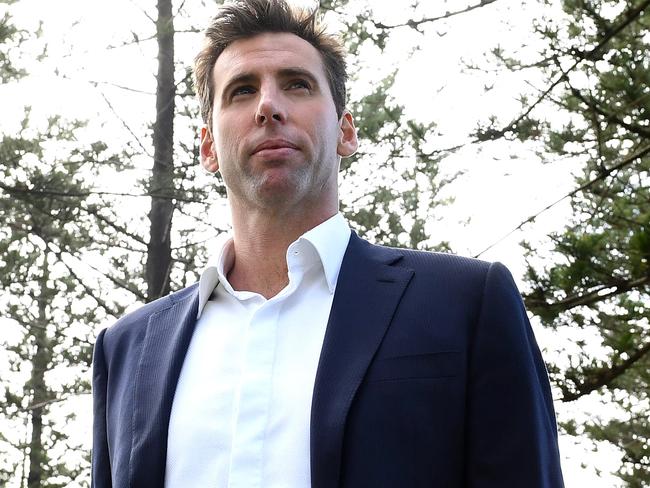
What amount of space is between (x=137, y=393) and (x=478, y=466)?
776mm

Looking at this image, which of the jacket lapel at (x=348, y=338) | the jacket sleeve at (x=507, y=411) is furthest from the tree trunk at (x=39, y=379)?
the jacket sleeve at (x=507, y=411)

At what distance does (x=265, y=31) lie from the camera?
2.47 metres

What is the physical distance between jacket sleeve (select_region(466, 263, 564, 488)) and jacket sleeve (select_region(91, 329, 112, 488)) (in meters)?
0.91

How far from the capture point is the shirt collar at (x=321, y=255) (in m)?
2.16

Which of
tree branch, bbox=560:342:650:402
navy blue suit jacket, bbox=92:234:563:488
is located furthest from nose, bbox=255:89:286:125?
tree branch, bbox=560:342:650:402

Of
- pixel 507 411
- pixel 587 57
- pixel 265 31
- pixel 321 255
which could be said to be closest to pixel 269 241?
pixel 321 255

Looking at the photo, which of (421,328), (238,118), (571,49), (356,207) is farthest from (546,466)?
(356,207)

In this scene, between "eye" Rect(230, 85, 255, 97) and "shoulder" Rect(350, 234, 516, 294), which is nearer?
"shoulder" Rect(350, 234, 516, 294)

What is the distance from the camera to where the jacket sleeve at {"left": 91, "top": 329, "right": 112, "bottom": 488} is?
2.28 m

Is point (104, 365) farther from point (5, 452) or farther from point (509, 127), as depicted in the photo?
point (5, 452)

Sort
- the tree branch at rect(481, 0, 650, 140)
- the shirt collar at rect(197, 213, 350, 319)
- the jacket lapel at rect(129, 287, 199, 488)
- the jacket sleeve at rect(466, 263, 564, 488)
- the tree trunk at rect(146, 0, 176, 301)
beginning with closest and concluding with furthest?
the jacket sleeve at rect(466, 263, 564, 488) < the jacket lapel at rect(129, 287, 199, 488) < the shirt collar at rect(197, 213, 350, 319) < the tree branch at rect(481, 0, 650, 140) < the tree trunk at rect(146, 0, 176, 301)

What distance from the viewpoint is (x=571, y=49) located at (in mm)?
3764

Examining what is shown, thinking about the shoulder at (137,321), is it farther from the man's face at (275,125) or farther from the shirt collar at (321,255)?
the man's face at (275,125)

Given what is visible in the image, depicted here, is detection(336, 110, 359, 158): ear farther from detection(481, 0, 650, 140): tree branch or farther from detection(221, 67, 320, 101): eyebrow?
detection(481, 0, 650, 140): tree branch
